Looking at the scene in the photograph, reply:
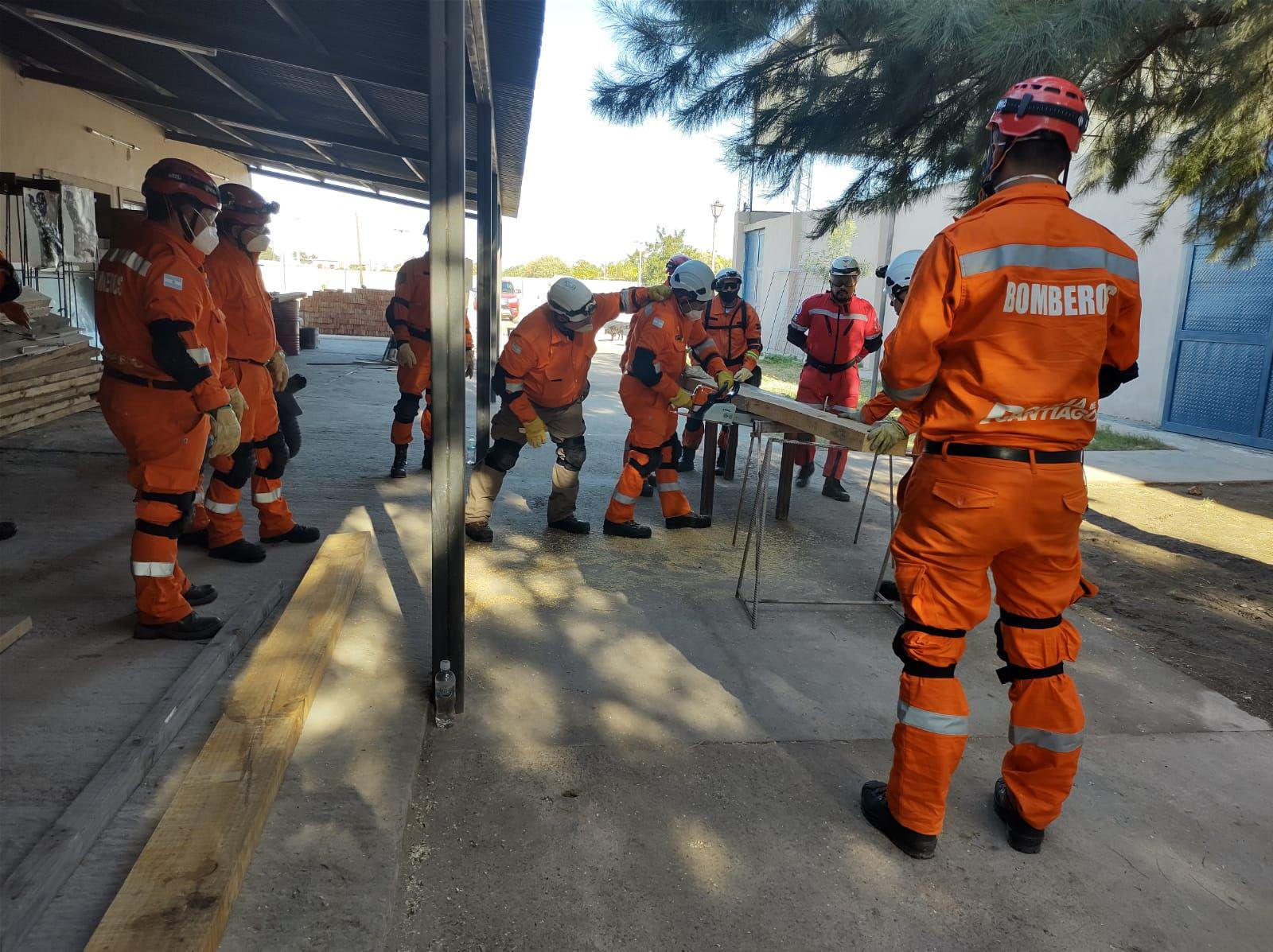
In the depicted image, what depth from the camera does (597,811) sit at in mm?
2625

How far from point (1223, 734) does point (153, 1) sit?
6.57 meters

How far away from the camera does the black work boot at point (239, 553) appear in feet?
14.9

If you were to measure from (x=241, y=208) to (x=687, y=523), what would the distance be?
3417 millimetres

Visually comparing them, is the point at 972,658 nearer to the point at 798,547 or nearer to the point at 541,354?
the point at 798,547

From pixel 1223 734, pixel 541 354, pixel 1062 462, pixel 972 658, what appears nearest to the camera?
pixel 1062 462

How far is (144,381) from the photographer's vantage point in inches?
131

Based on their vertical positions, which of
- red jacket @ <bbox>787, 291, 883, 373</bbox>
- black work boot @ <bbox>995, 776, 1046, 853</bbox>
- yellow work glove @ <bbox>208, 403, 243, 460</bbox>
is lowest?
black work boot @ <bbox>995, 776, 1046, 853</bbox>

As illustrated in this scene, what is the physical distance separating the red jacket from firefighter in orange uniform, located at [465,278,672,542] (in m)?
1.72

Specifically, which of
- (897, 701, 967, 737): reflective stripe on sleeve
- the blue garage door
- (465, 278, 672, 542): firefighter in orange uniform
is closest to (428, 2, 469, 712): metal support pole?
(897, 701, 967, 737): reflective stripe on sleeve

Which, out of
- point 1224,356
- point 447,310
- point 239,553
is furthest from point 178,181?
point 1224,356

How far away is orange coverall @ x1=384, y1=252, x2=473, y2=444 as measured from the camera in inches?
A: 255

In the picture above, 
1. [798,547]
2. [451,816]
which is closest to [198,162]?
[798,547]

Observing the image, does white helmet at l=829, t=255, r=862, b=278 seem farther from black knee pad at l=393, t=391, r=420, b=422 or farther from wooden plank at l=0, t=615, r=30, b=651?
wooden plank at l=0, t=615, r=30, b=651

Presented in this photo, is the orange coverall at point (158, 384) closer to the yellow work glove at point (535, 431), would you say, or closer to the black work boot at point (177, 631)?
the black work boot at point (177, 631)
